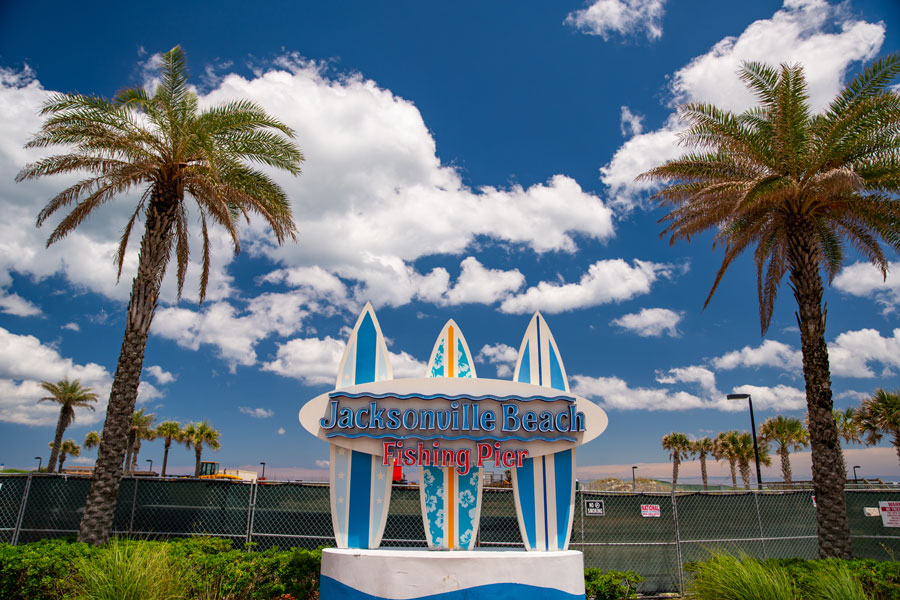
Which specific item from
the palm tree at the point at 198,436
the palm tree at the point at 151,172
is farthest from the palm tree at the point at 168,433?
the palm tree at the point at 151,172

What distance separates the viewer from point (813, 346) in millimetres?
12062

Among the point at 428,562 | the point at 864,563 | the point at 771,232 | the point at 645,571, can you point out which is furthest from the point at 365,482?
the point at 771,232

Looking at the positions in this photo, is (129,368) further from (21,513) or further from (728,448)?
(728,448)

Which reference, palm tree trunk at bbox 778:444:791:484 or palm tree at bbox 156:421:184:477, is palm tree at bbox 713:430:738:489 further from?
palm tree at bbox 156:421:184:477

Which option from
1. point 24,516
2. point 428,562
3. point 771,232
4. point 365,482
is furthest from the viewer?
point 771,232

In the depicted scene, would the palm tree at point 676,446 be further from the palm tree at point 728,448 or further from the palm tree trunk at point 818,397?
the palm tree trunk at point 818,397

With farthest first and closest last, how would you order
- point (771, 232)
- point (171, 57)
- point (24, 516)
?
point (771, 232) < point (171, 57) < point (24, 516)

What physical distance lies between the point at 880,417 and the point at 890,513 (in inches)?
808

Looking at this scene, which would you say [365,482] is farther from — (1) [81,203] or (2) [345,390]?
(1) [81,203]

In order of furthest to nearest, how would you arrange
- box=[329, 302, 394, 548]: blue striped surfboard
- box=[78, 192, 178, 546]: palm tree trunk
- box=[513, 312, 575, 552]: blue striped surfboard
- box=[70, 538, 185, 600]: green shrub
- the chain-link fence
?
the chain-link fence < box=[78, 192, 178, 546]: palm tree trunk < box=[513, 312, 575, 552]: blue striped surfboard < box=[329, 302, 394, 548]: blue striped surfboard < box=[70, 538, 185, 600]: green shrub

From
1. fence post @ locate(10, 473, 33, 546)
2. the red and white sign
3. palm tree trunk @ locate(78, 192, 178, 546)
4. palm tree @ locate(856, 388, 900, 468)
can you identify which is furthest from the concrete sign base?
palm tree @ locate(856, 388, 900, 468)

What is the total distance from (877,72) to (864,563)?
961cm

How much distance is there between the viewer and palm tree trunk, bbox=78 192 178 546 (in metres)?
10.2

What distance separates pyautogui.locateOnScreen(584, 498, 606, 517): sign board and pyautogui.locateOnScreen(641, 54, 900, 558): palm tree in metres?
4.14
